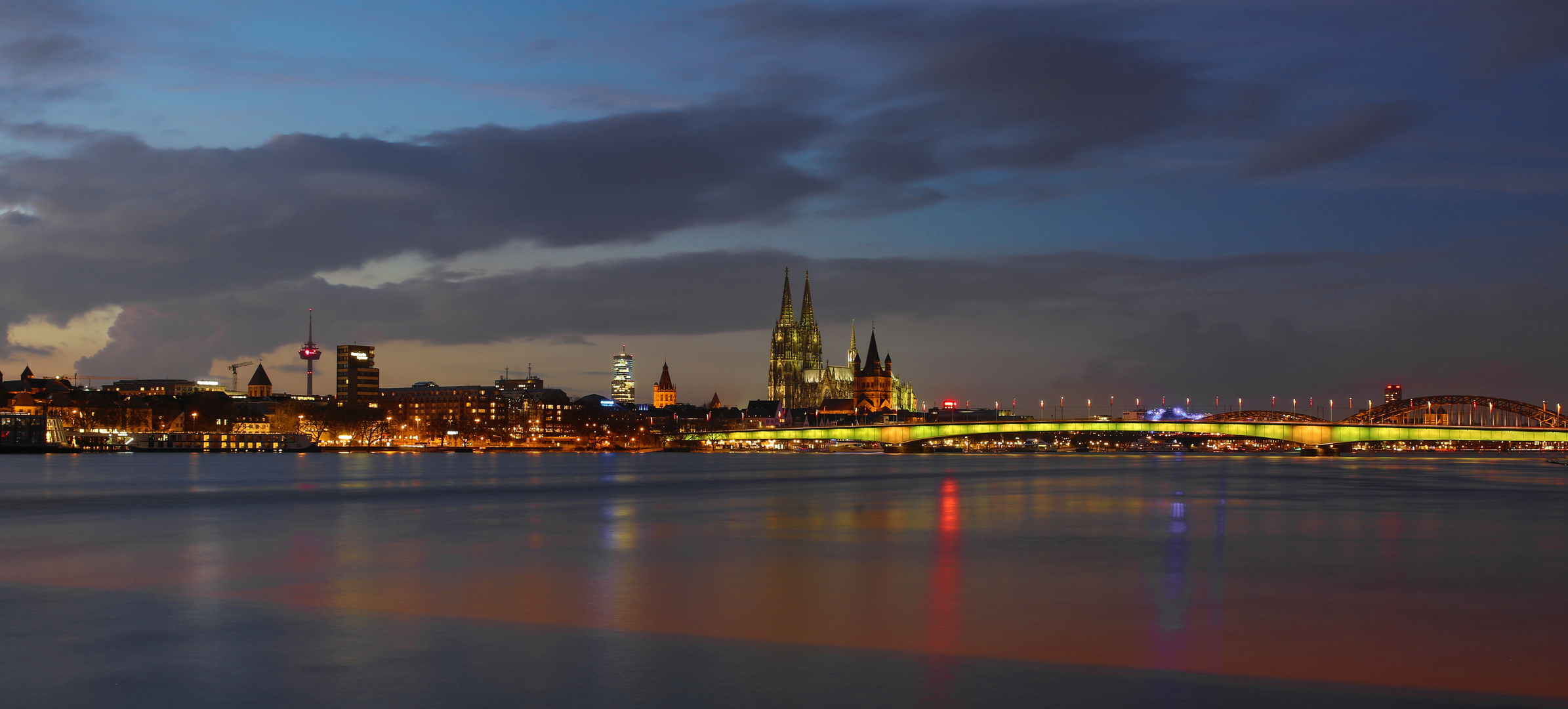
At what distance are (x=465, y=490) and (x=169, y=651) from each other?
51817 millimetres

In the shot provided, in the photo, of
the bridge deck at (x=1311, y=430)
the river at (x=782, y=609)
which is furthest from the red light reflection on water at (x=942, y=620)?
the bridge deck at (x=1311, y=430)

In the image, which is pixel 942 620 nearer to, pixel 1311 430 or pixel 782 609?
pixel 782 609

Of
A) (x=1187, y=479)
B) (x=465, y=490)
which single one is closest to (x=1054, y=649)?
(x=465, y=490)

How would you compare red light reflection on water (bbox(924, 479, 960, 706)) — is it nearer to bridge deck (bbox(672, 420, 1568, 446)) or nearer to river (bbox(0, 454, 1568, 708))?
river (bbox(0, 454, 1568, 708))

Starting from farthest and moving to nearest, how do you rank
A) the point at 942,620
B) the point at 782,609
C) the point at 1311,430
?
the point at 1311,430 < the point at 782,609 < the point at 942,620

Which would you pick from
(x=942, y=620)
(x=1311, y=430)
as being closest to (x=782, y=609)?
(x=942, y=620)

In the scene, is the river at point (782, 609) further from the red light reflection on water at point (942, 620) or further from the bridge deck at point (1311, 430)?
the bridge deck at point (1311, 430)

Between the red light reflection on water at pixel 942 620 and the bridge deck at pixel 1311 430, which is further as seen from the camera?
the bridge deck at pixel 1311 430

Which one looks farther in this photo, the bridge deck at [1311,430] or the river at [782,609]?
the bridge deck at [1311,430]

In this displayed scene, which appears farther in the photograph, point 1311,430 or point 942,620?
point 1311,430

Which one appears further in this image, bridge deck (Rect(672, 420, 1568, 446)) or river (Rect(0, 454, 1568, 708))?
bridge deck (Rect(672, 420, 1568, 446))

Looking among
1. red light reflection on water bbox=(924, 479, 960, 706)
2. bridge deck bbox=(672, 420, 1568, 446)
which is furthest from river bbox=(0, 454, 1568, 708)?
bridge deck bbox=(672, 420, 1568, 446)

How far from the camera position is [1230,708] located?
11664 mm

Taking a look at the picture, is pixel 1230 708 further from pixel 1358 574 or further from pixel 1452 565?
pixel 1452 565
